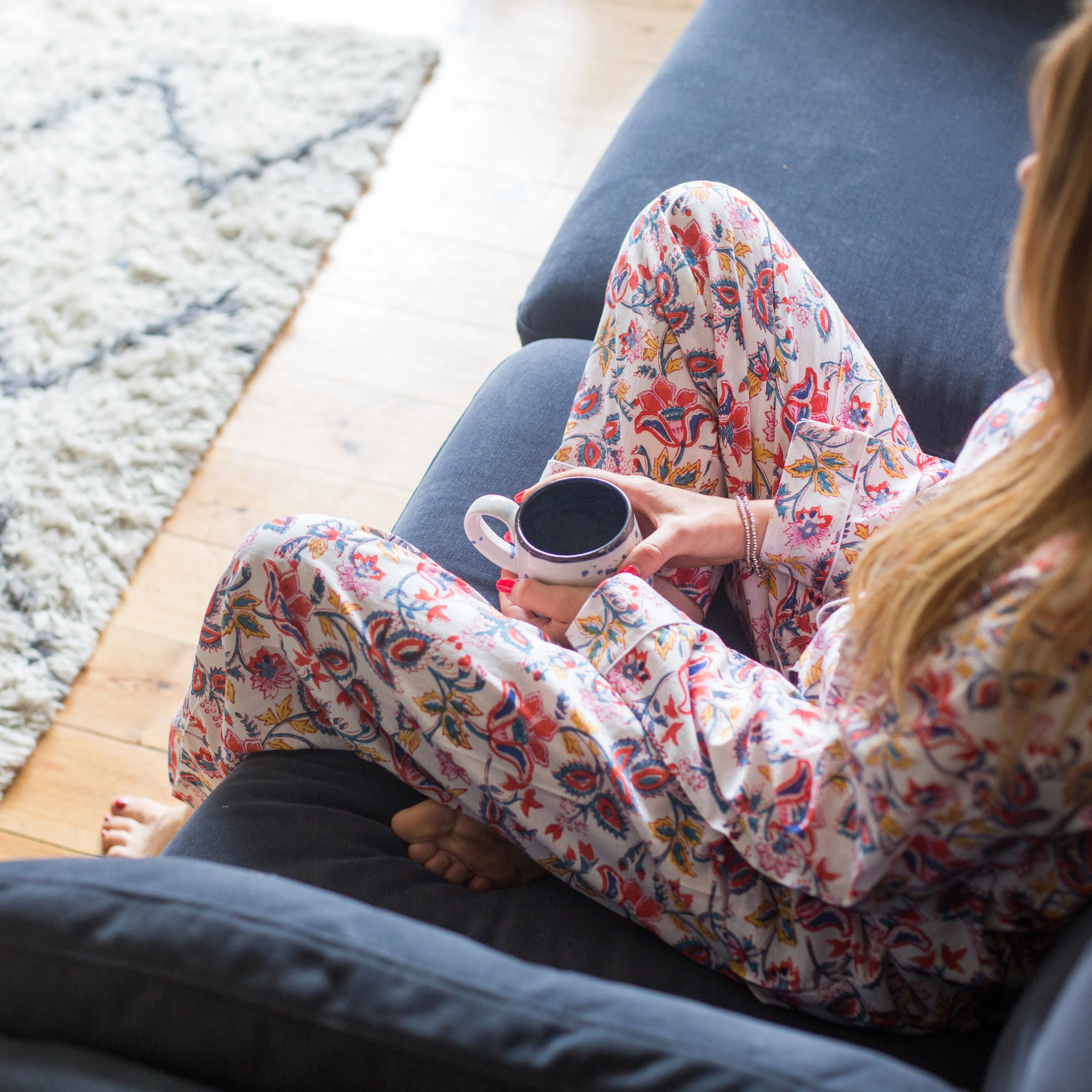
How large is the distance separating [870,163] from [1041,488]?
898 mm

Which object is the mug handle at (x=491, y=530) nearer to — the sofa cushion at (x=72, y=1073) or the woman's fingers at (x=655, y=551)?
the woman's fingers at (x=655, y=551)

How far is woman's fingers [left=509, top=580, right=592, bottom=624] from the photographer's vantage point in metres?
0.88

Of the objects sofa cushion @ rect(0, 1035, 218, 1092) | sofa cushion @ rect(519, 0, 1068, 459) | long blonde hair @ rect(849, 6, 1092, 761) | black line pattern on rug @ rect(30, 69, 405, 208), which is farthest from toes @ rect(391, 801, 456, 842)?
black line pattern on rug @ rect(30, 69, 405, 208)

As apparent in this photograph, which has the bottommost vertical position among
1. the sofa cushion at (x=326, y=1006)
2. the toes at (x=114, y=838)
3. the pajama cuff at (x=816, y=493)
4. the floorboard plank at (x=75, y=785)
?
the floorboard plank at (x=75, y=785)

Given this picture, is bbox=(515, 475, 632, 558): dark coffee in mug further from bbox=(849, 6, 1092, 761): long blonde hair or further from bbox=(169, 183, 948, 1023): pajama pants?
bbox=(849, 6, 1092, 761): long blonde hair

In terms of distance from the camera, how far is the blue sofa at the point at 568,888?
576 mm

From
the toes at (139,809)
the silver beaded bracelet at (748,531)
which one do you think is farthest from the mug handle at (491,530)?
the toes at (139,809)

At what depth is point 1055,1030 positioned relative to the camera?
567 millimetres

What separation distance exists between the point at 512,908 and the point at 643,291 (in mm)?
587

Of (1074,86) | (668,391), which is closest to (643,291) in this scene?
(668,391)

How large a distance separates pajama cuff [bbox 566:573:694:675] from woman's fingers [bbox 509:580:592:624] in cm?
2

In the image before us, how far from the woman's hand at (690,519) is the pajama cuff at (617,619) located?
50 millimetres

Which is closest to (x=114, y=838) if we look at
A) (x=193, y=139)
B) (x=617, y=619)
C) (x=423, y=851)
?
(x=423, y=851)

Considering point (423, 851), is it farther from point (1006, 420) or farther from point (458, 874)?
point (1006, 420)
